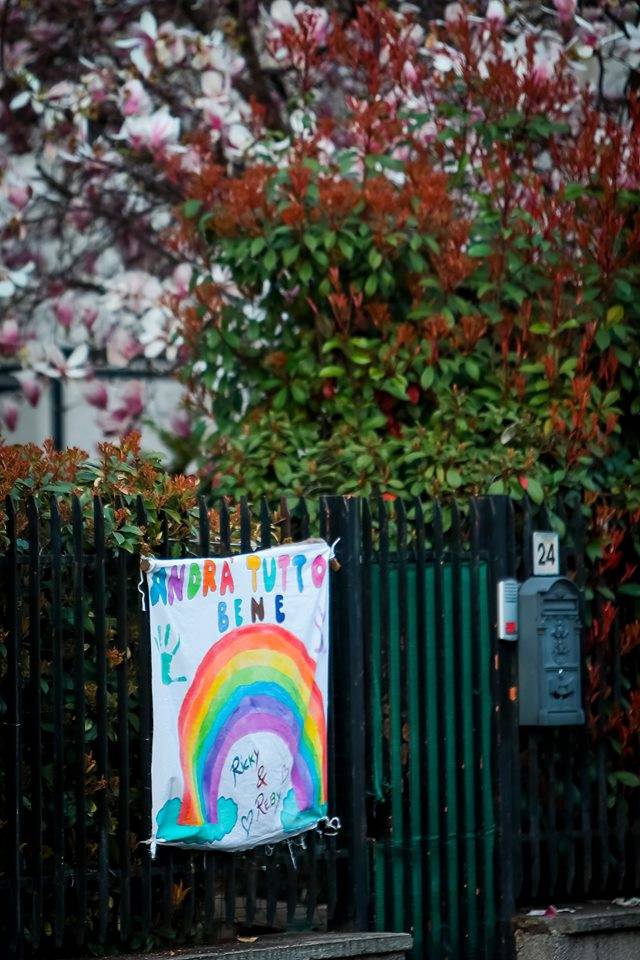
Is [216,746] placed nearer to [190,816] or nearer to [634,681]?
Result: [190,816]

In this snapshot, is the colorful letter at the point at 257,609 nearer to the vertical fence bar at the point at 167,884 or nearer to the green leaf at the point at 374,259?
the vertical fence bar at the point at 167,884

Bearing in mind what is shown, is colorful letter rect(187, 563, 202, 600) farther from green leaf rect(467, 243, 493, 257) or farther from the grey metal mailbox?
green leaf rect(467, 243, 493, 257)

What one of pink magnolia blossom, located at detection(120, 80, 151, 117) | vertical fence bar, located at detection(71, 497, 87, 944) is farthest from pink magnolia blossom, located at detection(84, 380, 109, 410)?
vertical fence bar, located at detection(71, 497, 87, 944)

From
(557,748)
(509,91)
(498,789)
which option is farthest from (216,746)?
(509,91)

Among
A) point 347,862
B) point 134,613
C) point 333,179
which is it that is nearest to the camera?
point 134,613

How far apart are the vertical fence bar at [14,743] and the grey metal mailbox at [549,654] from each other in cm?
228

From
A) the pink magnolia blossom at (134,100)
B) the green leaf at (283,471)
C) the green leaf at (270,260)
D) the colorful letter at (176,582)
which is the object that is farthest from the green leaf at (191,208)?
the colorful letter at (176,582)

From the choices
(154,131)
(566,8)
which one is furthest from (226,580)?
(566,8)

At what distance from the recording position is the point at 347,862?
5.91 meters

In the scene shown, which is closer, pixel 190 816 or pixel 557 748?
pixel 190 816

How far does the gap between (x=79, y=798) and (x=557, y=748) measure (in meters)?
2.46

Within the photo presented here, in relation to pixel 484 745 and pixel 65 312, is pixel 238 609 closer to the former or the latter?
pixel 484 745

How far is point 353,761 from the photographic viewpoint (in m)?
5.91

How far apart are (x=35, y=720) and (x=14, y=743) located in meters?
0.10
